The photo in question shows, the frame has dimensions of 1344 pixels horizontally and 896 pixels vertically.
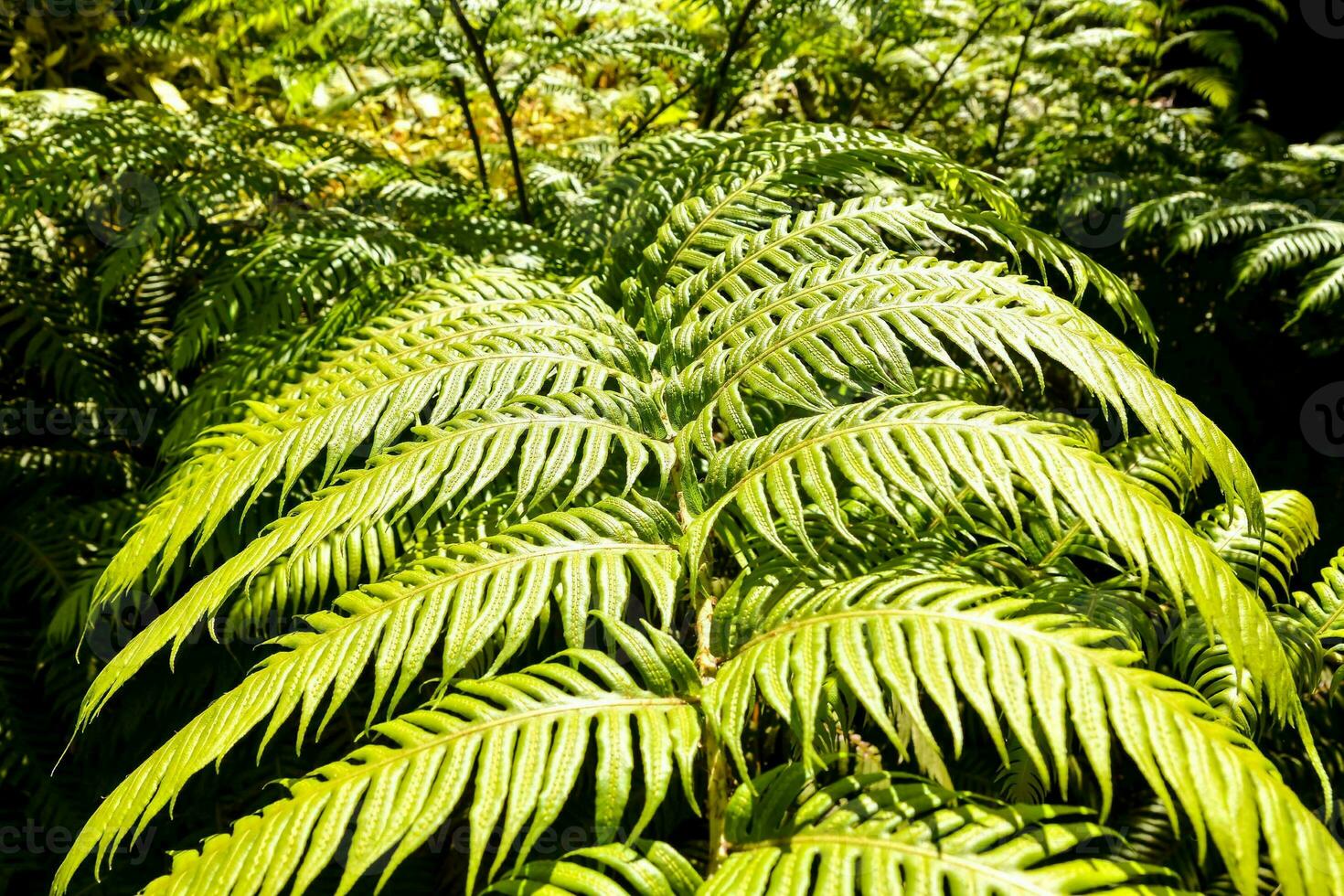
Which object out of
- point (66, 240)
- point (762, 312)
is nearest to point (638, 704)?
point (762, 312)

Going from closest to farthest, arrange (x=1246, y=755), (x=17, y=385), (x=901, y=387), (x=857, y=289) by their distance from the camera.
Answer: (x=1246, y=755) < (x=901, y=387) < (x=857, y=289) < (x=17, y=385)

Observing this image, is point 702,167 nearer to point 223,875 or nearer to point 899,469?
point 899,469

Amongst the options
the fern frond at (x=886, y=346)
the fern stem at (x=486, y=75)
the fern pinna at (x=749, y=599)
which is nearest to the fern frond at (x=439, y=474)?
the fern pinna at (x=749, y=599)

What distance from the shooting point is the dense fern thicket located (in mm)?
789

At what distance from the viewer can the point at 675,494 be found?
4.22ft

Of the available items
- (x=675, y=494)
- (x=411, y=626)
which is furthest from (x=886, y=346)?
(x=411, y=626)

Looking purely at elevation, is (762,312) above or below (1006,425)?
above

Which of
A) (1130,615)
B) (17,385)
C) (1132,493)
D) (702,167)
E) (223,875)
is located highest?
(702,167)

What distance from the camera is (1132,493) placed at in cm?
88

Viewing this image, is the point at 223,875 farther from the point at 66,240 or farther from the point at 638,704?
the point at 66,240

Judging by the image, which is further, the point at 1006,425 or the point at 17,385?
the point at 17,385

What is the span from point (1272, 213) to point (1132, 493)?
80.2 inches

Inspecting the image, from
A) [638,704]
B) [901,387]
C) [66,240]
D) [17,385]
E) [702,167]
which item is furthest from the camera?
[66,240]

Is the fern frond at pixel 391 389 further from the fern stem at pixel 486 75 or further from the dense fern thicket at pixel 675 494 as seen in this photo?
the fern stem at pixel 486 75
